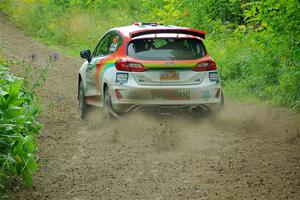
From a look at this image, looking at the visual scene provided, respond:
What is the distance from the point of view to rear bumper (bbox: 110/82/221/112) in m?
10.6

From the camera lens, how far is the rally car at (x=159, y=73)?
417 inches

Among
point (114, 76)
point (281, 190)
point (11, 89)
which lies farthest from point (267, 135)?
point (11, 89)

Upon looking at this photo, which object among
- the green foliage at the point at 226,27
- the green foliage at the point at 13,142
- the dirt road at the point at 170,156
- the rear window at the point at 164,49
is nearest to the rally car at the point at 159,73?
the rear window at the point at 164,49

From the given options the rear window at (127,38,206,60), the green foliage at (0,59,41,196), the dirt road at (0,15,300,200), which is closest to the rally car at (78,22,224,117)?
the rear window at (127,38,206,60)

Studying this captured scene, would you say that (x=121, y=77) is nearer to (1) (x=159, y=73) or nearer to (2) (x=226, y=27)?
(1) (x=159, y=73)

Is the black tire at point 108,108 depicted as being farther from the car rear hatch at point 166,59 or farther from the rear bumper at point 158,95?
the car rear hatch at point 166,59

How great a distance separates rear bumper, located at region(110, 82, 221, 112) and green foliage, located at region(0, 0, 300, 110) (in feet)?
8.35

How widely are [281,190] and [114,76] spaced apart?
4435 mm

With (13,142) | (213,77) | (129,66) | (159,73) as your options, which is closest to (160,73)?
(159,73)

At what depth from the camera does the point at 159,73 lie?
1061 centimetres

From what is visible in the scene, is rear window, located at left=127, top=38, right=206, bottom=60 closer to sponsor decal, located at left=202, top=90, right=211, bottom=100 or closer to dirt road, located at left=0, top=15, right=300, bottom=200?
sponsor decal, located at left=202, top=90, right=211, bottom=100

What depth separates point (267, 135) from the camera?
1029 centimetres

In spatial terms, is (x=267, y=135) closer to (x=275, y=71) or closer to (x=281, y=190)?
(x=281, y=190)

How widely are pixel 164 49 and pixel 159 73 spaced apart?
44 centimetres
